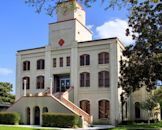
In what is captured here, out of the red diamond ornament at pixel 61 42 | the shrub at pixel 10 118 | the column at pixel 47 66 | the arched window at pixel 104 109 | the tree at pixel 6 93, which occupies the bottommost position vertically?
the shrub at pixel 10 118

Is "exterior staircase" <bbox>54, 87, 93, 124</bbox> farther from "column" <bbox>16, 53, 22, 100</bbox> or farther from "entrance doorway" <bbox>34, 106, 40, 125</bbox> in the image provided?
"column" <bbox>16, 53, 22, 100</bbox>

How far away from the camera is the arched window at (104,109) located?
1535 inches

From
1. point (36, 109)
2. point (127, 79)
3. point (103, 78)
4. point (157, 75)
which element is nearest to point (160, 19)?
point (157, 75)

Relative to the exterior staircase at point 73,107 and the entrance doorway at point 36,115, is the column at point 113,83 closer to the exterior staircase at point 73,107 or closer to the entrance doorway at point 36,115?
the exterior staircase at point 73,107

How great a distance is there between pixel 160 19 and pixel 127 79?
1684cm

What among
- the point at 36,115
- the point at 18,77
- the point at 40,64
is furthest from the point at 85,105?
the point at 18,77

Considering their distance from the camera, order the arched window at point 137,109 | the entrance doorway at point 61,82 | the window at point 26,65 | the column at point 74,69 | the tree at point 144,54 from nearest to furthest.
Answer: the tree at point 144,54 → the column at point 74,69 → the entrance doorway at point 61,82 → the arched window at point 137,109 → the window at point 26,65

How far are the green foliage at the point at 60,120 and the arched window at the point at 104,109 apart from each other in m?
6.04

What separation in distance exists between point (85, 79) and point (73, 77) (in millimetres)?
1698

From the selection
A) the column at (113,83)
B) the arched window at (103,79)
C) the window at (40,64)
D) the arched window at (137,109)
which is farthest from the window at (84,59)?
the arched window at (137,109)

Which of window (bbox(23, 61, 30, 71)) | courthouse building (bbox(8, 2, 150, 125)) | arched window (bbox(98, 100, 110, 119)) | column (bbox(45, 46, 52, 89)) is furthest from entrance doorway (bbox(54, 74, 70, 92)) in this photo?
arched window (bbox(98, 100, 110, 119))

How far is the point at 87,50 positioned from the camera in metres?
41.4

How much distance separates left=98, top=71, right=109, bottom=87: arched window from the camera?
39.7 meters

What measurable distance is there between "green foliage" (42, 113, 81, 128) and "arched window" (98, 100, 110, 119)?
238 inches
